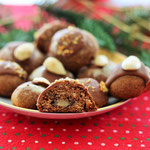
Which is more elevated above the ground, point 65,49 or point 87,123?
point 65,49

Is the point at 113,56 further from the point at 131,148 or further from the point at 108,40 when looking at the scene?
the point at 131,148

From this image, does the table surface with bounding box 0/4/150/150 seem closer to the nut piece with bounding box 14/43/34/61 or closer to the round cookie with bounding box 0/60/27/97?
the round cookie with bounding box 0/60/27/97

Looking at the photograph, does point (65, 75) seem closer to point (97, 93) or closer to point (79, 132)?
point (97, 93)

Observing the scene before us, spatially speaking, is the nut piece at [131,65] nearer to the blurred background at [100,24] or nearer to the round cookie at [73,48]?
the round cookie at [73,48]

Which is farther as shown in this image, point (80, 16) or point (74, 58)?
point (80, 16)

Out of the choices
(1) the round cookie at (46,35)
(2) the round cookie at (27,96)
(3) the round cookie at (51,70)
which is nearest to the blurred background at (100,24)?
(1) the round cookie at (46,35)

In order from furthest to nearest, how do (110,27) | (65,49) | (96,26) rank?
(110,27) → (96,26) → (65,49)

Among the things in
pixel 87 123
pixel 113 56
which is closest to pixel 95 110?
pixel 87 123

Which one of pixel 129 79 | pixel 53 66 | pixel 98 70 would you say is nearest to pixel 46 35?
pixel 53 66
